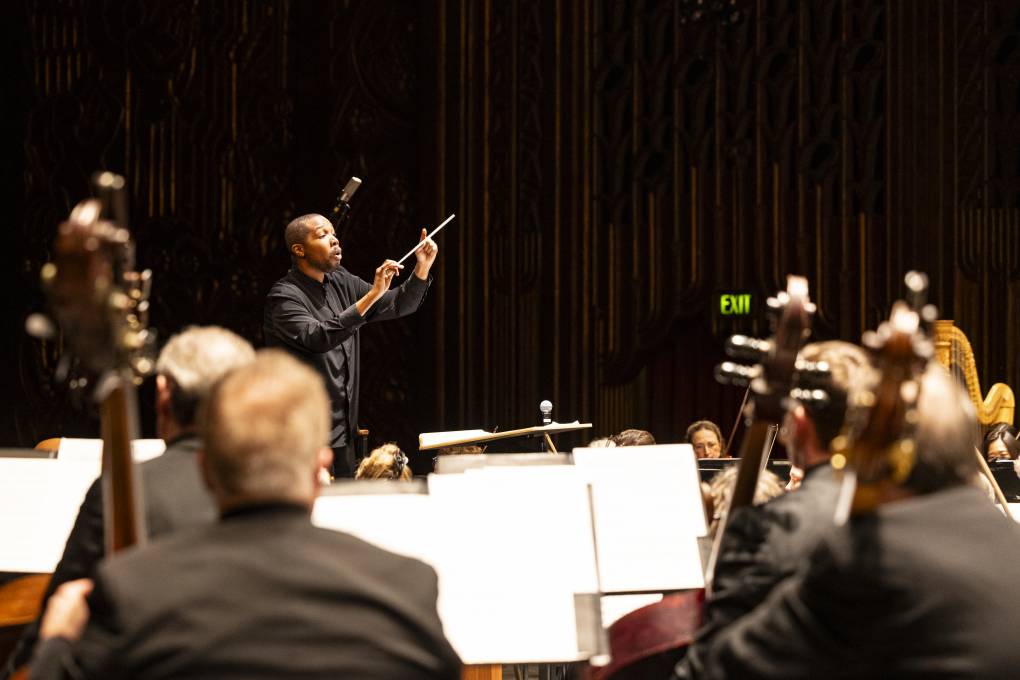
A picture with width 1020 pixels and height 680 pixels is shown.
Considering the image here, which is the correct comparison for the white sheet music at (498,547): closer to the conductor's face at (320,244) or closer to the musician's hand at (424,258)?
the musician's hand at (424,258)

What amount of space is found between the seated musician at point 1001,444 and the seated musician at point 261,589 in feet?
16.6

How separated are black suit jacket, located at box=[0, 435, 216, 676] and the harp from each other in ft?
8.89

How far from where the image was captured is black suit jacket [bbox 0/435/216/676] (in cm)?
208

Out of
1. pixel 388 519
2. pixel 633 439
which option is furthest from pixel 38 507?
pixel 633 439

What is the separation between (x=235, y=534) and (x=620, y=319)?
715 centimetres

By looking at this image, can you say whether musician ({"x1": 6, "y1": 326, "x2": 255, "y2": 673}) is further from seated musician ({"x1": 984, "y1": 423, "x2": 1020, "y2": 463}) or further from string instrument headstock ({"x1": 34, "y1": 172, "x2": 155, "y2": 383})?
seated musician ({"x1": 984, "y1": 423, "x2": 1020, "y2": 463})

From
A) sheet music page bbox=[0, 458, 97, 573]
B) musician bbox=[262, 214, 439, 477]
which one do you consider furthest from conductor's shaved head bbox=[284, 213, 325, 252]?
sheet music page bbox=[0, 458, 97, 573]

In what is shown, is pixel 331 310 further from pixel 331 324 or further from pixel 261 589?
pixel 261 589

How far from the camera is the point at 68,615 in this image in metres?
1.71

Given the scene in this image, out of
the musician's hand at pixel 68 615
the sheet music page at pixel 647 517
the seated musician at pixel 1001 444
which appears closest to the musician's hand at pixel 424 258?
the sheet music page at pixel 647 517

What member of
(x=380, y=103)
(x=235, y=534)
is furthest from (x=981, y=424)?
(x=235, y=534)

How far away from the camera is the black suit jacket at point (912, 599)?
1.56 m

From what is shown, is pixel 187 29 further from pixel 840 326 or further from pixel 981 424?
pixel 981 424

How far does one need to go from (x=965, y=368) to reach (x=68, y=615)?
4.38 metres
